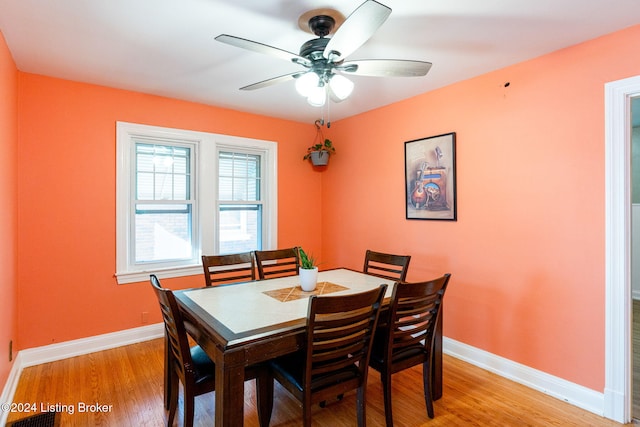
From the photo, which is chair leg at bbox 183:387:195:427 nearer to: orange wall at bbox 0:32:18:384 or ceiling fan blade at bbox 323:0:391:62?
orange wall at bbox 0:32:18:384

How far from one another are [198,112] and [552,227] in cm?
337

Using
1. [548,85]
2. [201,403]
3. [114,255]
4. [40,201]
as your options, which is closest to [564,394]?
[548,85]

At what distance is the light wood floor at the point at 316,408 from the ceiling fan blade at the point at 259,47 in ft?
7.03

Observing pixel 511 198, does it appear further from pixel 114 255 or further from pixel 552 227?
pixel 114 255

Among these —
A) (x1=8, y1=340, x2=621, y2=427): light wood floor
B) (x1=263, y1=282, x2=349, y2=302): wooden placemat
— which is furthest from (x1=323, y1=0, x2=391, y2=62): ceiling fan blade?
(x1=8, y1=340, x2=621, y2=427): light wood floor

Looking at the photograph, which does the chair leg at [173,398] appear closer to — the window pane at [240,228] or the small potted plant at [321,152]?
the window pane at [240,228]

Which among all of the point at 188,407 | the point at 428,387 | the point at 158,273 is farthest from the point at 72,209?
the point at 428,387

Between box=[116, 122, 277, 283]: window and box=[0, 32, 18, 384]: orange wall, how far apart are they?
726 millimetres

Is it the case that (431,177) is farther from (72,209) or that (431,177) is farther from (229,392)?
(72,209)

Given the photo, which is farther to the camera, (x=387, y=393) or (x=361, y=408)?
(x=387, y=393)

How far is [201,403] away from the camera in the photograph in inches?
88.6

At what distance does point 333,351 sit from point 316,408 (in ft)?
2.71

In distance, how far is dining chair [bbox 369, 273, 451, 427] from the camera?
5.94ft

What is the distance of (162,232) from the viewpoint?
11.4ft
